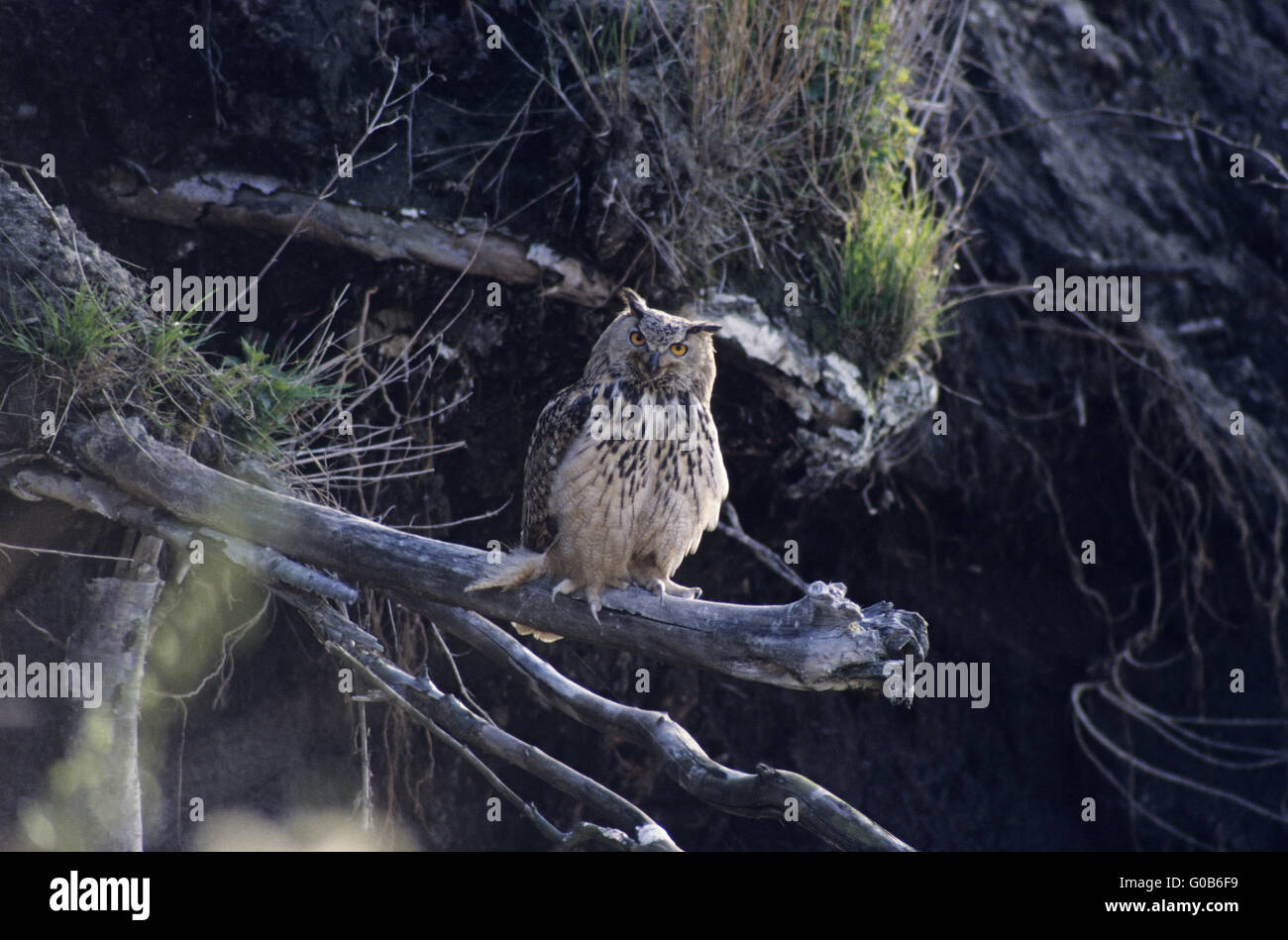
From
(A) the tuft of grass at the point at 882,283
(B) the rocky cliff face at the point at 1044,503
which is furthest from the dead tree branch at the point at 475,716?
(A) the tuft of grass at the point at 882,283

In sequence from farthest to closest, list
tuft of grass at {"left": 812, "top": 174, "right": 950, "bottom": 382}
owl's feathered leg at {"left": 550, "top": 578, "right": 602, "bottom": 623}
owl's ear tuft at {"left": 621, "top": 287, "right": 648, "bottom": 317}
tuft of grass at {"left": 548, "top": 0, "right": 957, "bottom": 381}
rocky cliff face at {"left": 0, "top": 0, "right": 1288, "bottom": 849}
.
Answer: rocky cliff face at {"left": 0, "top": 0, "right": 1288, "bottom": 849}
tuft of grass at {"left": 812, "top": 174, "right": 950, "bottom": 382}
tuft of grass at {"left": 548, "top": 0, "right": 957, "bottom": 381}
owl's ear tuft at {"left": 621, "top": 287, "right": 648, "bottom": 317}
owl's feathered leg at {"left": 550, "top": 578, "right": 602, "bottom": 623}

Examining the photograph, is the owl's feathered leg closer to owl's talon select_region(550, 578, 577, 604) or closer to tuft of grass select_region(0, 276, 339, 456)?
owl's talon select_region(550, 578, 577, 604)

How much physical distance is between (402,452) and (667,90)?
1922 mm

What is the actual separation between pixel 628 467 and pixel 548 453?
31cm

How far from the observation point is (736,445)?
480 centimetres

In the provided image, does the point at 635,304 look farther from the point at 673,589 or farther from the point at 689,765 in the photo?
the point at 689,765

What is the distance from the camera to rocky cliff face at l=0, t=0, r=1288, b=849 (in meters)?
4.95

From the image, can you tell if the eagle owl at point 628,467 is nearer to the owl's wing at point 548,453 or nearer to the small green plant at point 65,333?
the owl's wing at point 548,453

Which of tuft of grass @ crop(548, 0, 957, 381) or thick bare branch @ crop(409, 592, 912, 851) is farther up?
tuft of grass @ crop(548, 0, 957, 381)

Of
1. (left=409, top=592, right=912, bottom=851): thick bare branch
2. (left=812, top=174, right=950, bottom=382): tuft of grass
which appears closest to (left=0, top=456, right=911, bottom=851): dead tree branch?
(left=409, top=592, right=912, bottom=851): thick bare branch

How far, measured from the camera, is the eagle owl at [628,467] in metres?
3.12

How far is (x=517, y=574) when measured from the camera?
Answer: 293 centimetres

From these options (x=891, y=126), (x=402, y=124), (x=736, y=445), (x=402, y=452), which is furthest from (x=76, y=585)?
(x=891, y=126)

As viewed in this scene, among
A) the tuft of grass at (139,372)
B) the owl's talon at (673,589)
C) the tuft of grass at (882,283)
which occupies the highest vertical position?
the tuft of grass at (882,283)
